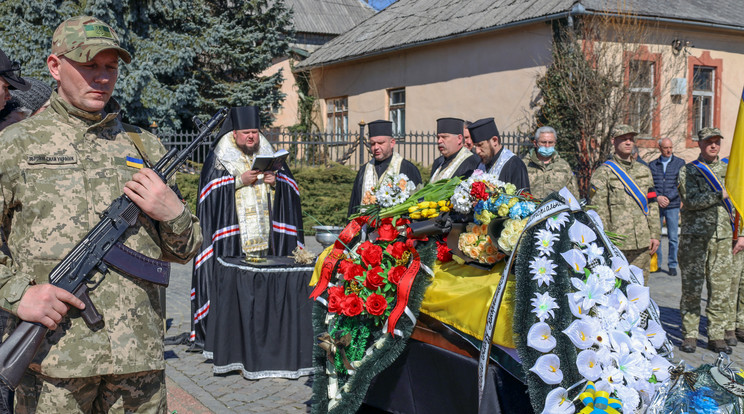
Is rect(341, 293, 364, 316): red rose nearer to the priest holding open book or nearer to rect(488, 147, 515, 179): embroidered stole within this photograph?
rect(488, 147, 515, 179): embroidered stole

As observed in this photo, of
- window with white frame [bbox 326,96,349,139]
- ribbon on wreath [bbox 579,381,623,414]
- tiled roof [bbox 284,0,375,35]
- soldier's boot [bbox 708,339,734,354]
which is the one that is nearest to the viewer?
ribbon on wreath [bbox 579,381,623,414]

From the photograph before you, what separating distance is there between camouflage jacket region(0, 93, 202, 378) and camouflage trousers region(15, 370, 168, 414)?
8cm

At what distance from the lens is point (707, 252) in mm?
6672

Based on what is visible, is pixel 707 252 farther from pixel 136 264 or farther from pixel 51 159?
pixel 51 159

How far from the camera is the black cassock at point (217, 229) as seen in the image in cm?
652

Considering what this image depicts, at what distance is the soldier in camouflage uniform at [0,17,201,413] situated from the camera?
2420 mm

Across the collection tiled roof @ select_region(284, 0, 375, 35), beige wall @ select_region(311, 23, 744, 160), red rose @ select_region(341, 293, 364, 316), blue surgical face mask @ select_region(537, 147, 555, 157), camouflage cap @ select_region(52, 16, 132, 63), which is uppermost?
tiled roof @ select_region(284, 0, 375, 35)

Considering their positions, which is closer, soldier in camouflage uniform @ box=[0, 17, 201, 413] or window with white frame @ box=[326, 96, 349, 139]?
soldier in camouflage uniform @ box=[0, 17, 201, 413]

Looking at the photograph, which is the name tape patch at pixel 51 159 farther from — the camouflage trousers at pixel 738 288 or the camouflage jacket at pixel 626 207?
the camouflage trousers at pixel 738 288

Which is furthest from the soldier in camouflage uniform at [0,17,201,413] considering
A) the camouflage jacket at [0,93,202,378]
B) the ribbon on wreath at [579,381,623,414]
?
the ribbon on wreath at [579,381,623,414]

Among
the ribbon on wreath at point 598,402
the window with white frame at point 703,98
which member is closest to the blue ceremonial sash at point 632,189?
the ribbon on wreath at point 598,402

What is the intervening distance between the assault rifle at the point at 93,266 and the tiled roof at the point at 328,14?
97.6ft

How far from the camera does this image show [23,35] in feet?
55.0

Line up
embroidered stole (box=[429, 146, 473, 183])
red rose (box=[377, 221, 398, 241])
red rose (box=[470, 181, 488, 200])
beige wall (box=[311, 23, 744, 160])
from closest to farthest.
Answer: red rose (box=[470, 181, 488, 200]) < red rose (box=[377, 221, 398, 241]) < embroidered stole (box=[429, 146, 473, 183]) < beige wall (box=[311, 23, 744, 160])
